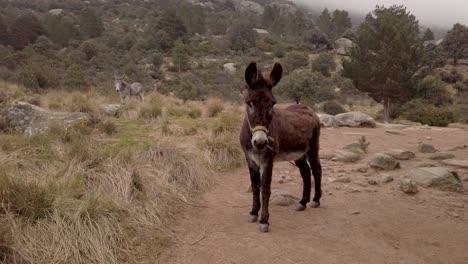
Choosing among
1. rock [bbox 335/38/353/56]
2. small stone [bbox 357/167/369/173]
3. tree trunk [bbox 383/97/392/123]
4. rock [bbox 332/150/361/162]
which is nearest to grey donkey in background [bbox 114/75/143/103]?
rock [bbox 332/150/361/162]

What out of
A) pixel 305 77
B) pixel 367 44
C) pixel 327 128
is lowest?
pixel 327 128

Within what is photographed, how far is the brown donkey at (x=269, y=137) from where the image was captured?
4152mm

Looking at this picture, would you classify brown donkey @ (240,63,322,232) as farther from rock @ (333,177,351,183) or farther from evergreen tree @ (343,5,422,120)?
evergreen tree @ (343,5,422,120)

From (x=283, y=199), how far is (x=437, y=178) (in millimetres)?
2682

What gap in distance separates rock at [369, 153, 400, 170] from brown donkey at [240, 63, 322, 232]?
2.28 m

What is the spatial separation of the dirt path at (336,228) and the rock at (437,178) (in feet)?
0.64

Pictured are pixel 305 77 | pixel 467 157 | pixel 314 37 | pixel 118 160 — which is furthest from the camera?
pixel 314 37

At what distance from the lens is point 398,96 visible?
2355cm

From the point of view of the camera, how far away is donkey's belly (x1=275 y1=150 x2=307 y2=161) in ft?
16.0

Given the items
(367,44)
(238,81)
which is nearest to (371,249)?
(367,44)

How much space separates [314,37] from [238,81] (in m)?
25.2

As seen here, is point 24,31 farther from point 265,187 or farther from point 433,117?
point 265,187

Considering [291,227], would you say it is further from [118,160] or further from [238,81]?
[238,81]

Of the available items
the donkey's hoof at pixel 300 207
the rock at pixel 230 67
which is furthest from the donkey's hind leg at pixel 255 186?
the rock at pixel 230 67
